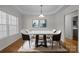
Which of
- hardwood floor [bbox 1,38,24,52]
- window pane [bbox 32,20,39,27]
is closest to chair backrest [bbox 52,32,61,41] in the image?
window pane [bbox 32,20,39,27]

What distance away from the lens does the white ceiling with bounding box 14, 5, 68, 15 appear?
81.7 inches

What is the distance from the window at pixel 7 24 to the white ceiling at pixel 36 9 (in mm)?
230

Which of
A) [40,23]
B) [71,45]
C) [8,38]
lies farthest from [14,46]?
[71,45]

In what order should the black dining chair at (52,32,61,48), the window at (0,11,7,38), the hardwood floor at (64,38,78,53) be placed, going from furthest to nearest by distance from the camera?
the black dining chair at (52,32,61,48) → the hardwood floor at (64,38,78,53) → the window at (0,11,7,38)

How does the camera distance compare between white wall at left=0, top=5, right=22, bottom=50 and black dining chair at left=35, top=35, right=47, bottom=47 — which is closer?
white wall at left=0, top=5, right=22, bottom=50

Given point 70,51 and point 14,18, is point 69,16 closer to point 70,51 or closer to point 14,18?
point 70,51

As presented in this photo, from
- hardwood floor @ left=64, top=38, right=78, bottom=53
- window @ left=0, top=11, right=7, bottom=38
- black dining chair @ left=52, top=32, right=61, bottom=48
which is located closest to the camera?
window @ left=0, top=11, right=7, bottom=38

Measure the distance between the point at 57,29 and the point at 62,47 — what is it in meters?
0.40

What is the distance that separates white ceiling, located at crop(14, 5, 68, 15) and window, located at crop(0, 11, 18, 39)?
0.23 m

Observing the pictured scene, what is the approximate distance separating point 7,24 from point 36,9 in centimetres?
67

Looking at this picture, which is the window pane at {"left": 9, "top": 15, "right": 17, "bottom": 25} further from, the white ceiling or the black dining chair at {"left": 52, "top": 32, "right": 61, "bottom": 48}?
the black dining chair at {"left": 52, "top": 32, "right": 61, "bottom": 48}

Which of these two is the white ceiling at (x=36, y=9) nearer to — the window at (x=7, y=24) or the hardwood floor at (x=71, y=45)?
the window at (x=7, y=24)
